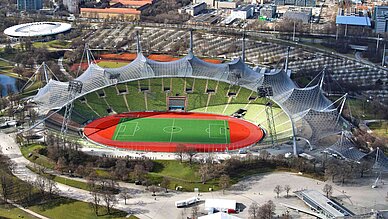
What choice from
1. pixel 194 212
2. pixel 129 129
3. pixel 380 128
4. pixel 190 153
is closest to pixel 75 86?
pixel 129 129

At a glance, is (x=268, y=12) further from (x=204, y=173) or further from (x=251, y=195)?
(x=251, y=195)

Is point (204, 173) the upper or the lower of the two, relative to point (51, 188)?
upper

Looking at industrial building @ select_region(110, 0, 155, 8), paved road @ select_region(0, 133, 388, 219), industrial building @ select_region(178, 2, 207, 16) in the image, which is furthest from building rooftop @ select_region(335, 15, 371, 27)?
paved road @ select_region(0, 133, 388, 219)

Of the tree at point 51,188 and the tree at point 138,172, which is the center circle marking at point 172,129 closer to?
the tree at point 138,172

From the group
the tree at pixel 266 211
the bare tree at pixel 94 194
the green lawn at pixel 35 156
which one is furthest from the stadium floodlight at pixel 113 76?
the tree at pixel 266 211

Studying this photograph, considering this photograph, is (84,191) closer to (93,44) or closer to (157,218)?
(157,218)

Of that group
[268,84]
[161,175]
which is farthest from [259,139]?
[161,175]
